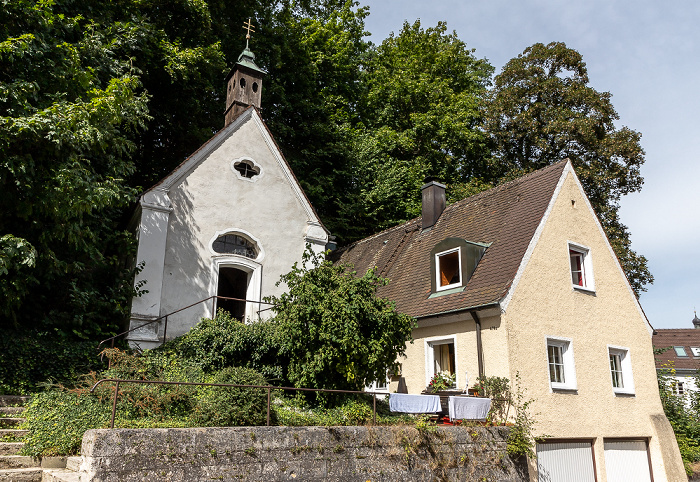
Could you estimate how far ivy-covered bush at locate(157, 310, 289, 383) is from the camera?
12758 mm

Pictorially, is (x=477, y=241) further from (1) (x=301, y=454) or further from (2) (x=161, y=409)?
(2) (x=161, y=409)

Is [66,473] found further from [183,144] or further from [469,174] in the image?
[469,174]

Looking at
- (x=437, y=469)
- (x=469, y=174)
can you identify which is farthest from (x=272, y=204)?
(x=469, y=174)

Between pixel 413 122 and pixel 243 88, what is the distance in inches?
448

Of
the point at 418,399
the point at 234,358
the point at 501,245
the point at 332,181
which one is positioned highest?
the point at 332,181

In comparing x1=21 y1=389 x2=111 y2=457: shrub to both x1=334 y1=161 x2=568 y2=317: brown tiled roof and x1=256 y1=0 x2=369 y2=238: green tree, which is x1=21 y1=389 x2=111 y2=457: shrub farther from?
x1=256 y1=0 x2=369 y2=238: green tree

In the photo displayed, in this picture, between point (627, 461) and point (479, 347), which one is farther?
point (627, 461)

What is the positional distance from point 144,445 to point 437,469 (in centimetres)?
522

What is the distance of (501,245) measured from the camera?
1423 centimetres

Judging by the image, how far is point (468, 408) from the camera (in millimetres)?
11164

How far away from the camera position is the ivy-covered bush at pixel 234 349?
12.8 metres

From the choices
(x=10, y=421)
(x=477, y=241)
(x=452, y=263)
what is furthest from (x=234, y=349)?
(x=477, y=241)

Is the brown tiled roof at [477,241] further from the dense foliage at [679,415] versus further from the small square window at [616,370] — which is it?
the dense foliage at [679,415]

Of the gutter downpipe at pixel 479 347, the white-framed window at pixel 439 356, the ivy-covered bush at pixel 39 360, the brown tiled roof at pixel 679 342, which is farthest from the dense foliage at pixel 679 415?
the brown tiled roof at pixel 679 342
